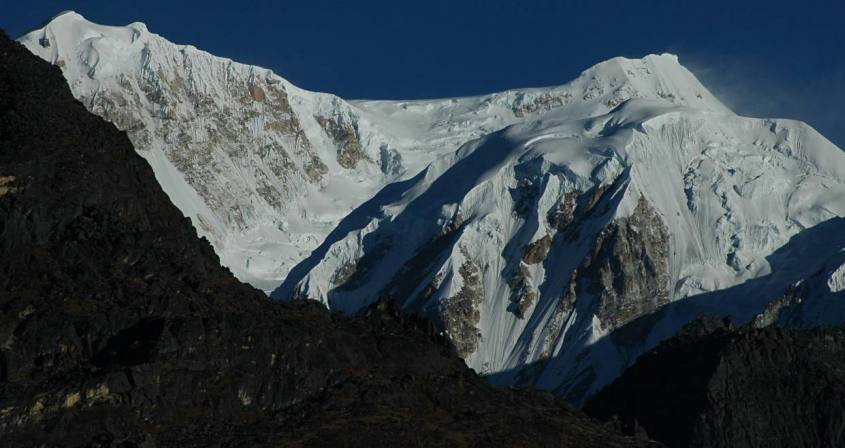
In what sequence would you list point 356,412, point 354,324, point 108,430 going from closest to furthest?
point 108,430, point 356,412, point 354,324

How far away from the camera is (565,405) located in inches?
6614

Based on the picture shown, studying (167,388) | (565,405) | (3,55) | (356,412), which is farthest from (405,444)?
(3,55)

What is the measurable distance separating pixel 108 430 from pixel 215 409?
8890 mm

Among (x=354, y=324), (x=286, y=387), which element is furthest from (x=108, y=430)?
(x=354, y=324)

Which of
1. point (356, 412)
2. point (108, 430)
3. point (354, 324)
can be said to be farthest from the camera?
point (354, 324)

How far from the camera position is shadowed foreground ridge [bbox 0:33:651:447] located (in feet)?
461

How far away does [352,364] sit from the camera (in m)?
156

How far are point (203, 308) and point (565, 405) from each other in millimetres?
30356

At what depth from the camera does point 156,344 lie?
144 m

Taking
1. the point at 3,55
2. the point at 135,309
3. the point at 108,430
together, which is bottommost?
the point at 108,430

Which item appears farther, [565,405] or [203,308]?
[565,405]

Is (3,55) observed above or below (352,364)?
above

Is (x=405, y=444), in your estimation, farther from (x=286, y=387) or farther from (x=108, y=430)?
(x=108, y=430)

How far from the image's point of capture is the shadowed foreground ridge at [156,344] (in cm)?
14062
